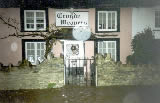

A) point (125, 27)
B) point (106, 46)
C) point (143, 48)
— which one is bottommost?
point (143, 48)

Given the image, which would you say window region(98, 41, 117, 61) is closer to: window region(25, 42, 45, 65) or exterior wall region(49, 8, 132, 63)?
exterior wall region(49, 8, 132, 63)

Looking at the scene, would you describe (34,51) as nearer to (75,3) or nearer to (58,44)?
(58,44)

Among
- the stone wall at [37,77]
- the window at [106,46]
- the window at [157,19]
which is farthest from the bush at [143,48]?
the stone wall at [37,77]

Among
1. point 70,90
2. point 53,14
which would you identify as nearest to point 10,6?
point 53,14

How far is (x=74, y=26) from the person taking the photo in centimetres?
1672

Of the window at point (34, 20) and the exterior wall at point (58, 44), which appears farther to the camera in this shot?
the window at point (34, 20)

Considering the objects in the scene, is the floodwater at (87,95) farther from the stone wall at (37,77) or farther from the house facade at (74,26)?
the house facade at (74,26)

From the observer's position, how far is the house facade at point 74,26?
16.6m

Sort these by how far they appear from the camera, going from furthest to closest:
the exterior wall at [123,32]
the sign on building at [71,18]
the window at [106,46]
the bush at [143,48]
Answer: the window at [106,46] < the exterior wall at [123,32] < the sign on building at [71,18] < the bush at [143,48]

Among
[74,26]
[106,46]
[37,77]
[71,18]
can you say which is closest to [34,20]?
[71,18]

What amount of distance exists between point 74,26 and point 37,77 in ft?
20.9

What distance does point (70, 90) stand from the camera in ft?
36.8

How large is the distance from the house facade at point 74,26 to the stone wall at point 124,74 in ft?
15.7

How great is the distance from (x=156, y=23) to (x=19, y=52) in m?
10.5
